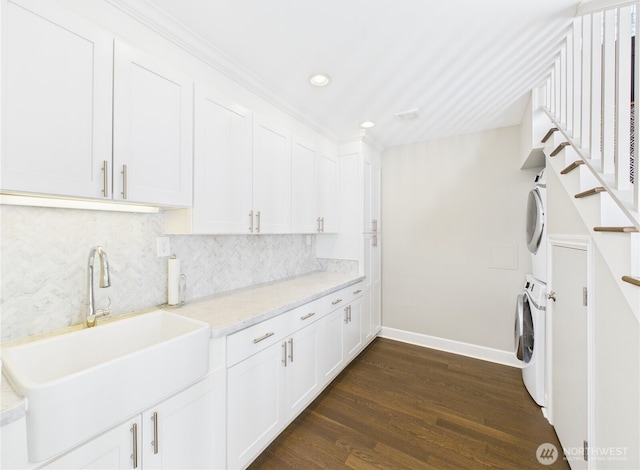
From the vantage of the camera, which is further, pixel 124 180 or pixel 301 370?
pixel 301 370

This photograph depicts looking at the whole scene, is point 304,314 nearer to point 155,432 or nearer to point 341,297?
point 341,297

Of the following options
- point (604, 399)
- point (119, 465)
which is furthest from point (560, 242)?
point (119, 465)

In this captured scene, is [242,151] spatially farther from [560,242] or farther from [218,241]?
[560,242]

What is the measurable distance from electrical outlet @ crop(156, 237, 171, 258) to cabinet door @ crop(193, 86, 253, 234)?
0.96 ft

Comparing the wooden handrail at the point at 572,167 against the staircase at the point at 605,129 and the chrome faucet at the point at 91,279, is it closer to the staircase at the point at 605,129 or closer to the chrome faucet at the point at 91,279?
the staircase at the point at 605,129

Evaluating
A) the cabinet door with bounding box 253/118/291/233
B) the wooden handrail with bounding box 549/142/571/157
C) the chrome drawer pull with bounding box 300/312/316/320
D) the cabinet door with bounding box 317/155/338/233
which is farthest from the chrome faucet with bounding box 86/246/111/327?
the wooden handrail with bounding box 549/142/571/157

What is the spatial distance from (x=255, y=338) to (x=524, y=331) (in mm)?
2380

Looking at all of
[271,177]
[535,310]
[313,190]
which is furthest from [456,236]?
[271,177]

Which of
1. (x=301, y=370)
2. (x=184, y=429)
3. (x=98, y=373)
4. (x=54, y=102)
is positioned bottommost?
(x=301, y=370)

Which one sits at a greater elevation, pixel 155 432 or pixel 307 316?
pixel 307 316

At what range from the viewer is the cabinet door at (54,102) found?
0.96 metres

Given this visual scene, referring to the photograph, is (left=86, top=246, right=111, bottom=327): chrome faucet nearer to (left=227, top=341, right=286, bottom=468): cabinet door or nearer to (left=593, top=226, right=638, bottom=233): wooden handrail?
(left=227, top=341, right=286, bottom=468): cabinet door

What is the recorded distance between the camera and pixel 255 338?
1564mm

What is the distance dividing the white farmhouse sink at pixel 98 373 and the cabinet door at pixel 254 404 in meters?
0.30
